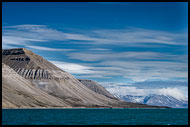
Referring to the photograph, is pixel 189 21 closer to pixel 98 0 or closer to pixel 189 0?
pixel 189 0

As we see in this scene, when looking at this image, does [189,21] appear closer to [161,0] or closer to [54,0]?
[161,0]

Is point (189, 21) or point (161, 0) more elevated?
point (161, 0)

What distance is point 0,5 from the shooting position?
118 feet

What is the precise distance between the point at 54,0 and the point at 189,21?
44.5ft

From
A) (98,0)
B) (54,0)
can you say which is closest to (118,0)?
(98,0)

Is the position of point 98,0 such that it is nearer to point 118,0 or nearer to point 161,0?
point 118,0

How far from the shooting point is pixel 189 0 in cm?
3391

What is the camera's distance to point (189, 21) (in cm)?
3400

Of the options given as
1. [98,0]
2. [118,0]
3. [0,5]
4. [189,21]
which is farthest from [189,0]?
[0,5]

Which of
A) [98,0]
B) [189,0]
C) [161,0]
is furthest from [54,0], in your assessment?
[189,0]

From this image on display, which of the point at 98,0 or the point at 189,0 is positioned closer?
the point at 189,0

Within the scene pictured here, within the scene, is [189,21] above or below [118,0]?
below

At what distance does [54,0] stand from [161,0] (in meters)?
10.8

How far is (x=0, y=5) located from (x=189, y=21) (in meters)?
19.1
